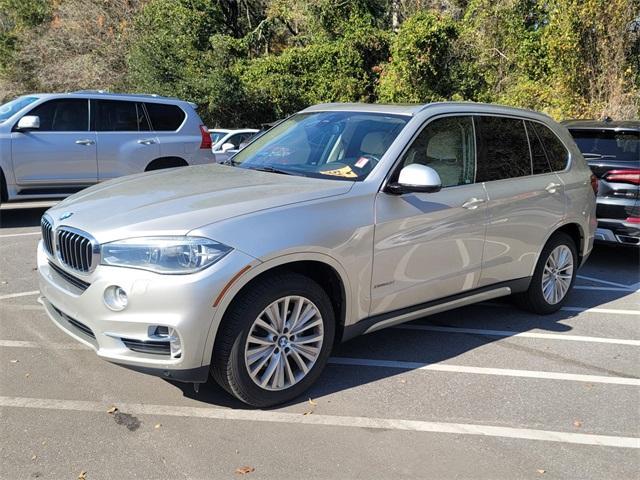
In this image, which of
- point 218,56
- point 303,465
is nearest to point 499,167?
point 303,465

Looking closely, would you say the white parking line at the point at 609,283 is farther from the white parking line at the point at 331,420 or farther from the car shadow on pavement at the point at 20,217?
the car shadow on pavement at the point at 20,217

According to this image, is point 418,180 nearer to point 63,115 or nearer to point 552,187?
point 552,187

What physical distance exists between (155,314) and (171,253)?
1.10 ft

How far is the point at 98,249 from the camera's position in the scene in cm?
340

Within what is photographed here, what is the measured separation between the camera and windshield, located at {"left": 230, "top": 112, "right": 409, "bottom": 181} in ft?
14.1

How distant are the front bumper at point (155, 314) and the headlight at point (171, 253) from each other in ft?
0.13

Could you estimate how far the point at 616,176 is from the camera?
23.6ft

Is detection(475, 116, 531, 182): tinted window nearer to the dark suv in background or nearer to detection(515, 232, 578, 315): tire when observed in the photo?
detection(515, 232, 578, 315): tire

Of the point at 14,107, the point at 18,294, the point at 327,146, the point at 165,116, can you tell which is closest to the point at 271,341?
the point at 327,146

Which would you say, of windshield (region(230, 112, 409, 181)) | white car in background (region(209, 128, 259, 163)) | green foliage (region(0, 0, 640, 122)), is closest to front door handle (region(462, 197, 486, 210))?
windshield (region(230, 112, 409, 181))

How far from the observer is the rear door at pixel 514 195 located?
486 centimetres

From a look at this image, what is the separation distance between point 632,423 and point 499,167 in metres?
2.15

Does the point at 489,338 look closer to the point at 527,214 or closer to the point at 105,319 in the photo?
the point at 527,214

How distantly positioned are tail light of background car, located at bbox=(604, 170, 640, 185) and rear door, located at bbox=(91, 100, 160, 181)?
Answer: 6510 millimetres
